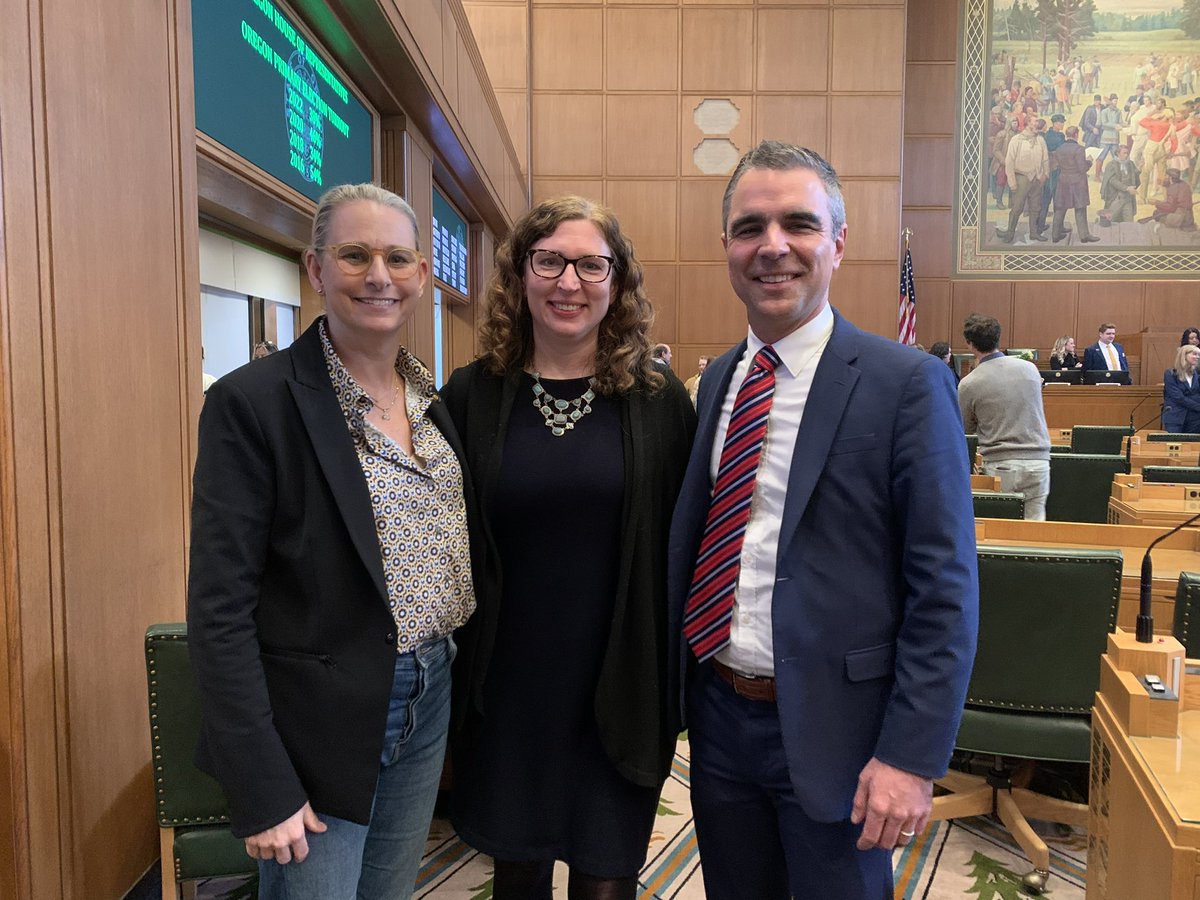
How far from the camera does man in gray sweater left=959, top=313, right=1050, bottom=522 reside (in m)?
4.52

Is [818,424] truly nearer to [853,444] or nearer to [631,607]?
[853,444]

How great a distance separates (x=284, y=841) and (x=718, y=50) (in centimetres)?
1031

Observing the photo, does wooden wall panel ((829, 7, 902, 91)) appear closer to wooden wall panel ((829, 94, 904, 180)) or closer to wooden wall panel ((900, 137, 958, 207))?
wooden wall panel ((829, 94, 904, 180))

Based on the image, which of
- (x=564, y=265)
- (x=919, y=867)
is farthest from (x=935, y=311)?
(x=564, y=265)

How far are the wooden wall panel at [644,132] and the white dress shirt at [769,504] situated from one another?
30.0ft

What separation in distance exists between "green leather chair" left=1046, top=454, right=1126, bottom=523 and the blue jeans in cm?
454

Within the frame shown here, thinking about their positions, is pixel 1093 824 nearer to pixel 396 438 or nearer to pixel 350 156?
pixel 396 438

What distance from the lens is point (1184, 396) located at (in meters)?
7.46

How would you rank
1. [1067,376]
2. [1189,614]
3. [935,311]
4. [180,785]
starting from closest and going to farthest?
[180,785]
[1189,614]
[1067,376]
[935,311]

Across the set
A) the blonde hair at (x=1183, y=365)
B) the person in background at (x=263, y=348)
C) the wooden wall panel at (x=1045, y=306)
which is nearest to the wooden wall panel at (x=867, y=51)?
the wooden wall panel at (x=1045, y=306)

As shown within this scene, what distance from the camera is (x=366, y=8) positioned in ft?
10.2

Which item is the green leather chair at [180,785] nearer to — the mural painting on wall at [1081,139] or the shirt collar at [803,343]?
the shirt collar at [803,343]

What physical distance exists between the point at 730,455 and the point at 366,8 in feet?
8.51

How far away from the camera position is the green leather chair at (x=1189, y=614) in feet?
6.48
